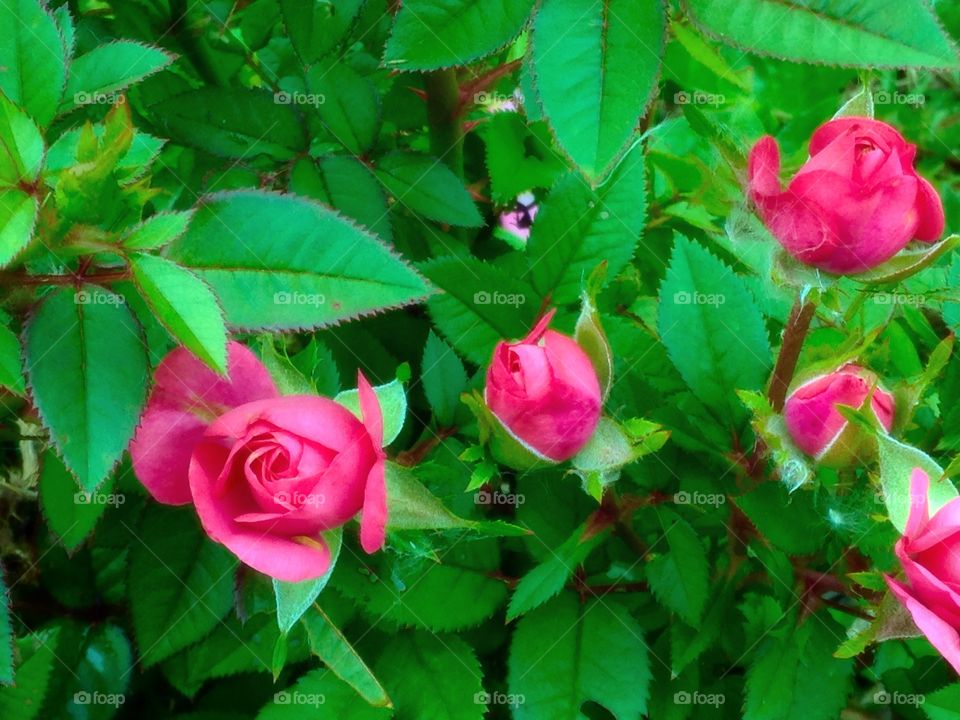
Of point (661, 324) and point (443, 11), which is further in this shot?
point (661, 324)

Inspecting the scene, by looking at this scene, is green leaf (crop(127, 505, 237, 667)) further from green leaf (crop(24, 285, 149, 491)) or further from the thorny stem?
the thorny stem

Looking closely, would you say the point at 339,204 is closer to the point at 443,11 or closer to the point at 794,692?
the point at 443,11

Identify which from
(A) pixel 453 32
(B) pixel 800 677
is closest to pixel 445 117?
(A) pixel 453 32

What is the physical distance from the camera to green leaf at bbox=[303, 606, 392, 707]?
59cm

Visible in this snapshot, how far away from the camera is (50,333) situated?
0.54 metres

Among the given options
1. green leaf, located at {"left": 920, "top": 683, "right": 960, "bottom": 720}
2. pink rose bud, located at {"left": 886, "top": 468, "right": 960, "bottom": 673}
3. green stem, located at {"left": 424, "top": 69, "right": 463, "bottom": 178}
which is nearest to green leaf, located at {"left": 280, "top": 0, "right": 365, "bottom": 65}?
green stem, located at {"left": 424, "top": 69, "right": 463, "bottom": 178}

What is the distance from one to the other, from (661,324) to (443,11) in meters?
0.30

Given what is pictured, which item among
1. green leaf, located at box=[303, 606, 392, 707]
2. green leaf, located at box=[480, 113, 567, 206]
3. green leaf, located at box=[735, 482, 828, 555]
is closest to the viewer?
green leaf, located at box=[303, 606, 392, 707]

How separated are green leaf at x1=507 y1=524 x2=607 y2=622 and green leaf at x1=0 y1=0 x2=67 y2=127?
0.46m

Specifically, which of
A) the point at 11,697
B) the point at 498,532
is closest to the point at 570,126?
the point at 498,532

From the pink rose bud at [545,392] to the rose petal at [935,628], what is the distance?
199mm

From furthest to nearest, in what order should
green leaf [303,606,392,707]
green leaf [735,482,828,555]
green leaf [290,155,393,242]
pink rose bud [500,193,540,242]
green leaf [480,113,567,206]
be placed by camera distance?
pink rose bud [500,193,540,242], green leaf [480,113,567,206], green leaf [290,155,393,242], green leaf [735,482,828,555], green leaf [303,606,392,707]

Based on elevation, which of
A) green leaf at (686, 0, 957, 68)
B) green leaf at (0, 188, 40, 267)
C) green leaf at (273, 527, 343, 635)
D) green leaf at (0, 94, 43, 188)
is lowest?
green leaf at (273, 527, 343, 635)

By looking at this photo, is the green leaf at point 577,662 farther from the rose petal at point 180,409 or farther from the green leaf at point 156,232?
the green leaf at point 156,232
